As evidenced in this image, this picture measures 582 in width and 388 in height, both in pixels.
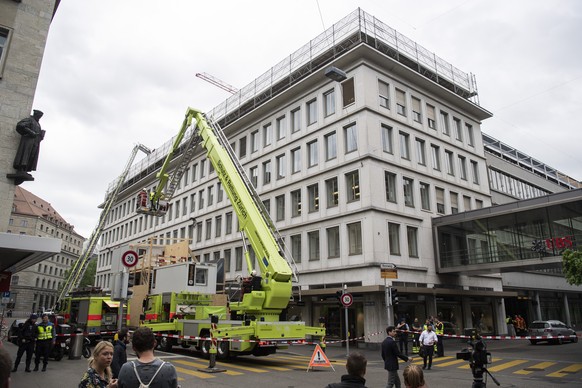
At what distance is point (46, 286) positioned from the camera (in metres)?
99.4

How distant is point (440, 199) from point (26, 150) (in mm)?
26627

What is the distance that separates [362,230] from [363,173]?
3.56m

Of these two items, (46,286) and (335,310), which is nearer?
(335,310)

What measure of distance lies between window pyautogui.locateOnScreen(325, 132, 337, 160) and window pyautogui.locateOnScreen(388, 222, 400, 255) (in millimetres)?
6119

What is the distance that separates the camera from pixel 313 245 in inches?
1165

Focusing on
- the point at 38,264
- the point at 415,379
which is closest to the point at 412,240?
the point at 415,379

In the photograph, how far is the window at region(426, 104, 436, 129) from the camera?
32125 millimetres

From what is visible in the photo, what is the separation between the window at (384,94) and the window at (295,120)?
6618 mm

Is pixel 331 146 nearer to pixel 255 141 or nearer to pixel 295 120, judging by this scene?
pixel 295 120

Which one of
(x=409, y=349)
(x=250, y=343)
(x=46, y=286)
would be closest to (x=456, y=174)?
(x=409, y=349)

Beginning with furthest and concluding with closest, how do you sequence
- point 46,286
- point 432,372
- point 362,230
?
point 46,286, point 362,230, point 432,372

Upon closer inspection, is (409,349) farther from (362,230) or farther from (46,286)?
(46,286)

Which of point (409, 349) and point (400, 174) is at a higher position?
point (400, 174)

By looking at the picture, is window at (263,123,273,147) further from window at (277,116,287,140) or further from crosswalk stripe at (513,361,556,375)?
crosswalk stripe at (513,361,556,375)
